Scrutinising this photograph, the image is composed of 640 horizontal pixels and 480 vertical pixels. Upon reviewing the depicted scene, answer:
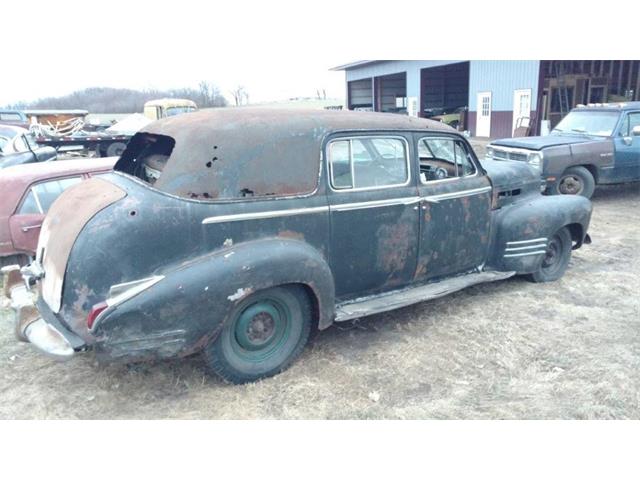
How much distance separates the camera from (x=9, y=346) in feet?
13.6

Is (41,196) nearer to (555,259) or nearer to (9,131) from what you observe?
(555,259)

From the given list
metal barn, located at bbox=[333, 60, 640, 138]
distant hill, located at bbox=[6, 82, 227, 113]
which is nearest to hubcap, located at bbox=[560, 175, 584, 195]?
metal barn, located at bbox=[333, 60, 640, 138]

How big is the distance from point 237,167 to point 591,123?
880 cm

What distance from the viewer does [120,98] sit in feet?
133

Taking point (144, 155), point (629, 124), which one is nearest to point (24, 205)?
point (144, 155)

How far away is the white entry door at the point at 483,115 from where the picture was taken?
21062 mm

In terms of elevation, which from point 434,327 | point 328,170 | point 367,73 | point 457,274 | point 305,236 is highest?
point 367,73

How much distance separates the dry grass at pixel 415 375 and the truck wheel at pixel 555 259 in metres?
0.50

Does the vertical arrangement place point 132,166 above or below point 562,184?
above

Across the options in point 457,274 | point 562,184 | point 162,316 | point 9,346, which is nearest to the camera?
point 162,316

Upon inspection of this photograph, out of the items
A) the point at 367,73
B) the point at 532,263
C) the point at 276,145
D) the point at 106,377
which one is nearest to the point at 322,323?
the point at 276,145

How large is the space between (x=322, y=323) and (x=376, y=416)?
80 centimetres

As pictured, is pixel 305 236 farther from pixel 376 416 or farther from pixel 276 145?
pixel 376 416

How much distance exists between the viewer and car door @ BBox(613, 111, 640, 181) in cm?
923
